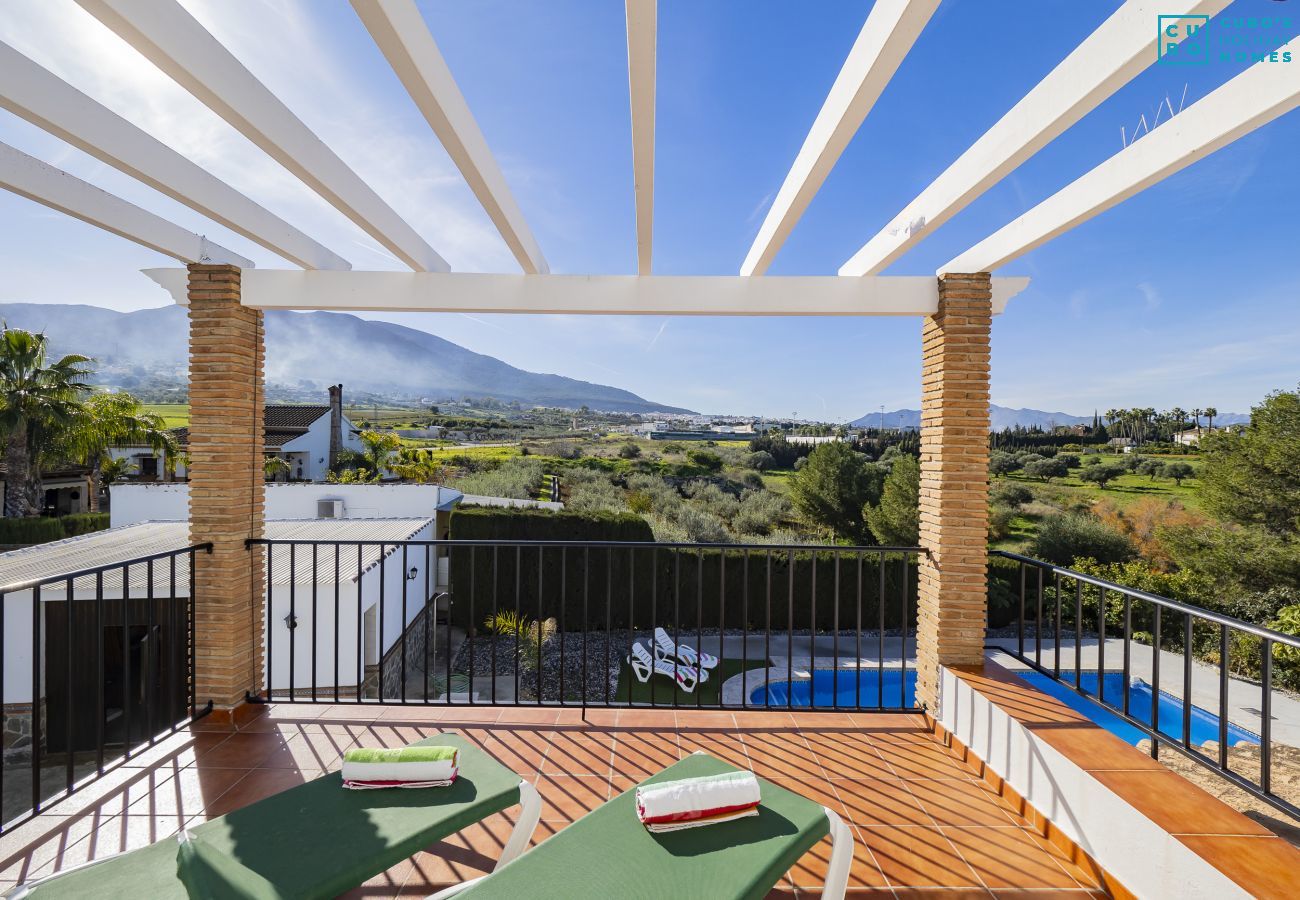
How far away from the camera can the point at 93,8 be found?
147 cm

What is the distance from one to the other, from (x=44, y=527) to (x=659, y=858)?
892 inches

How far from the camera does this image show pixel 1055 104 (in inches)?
71.5

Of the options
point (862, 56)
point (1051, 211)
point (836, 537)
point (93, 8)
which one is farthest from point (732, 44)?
point (836, 537)

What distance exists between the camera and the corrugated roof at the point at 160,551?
706 cm

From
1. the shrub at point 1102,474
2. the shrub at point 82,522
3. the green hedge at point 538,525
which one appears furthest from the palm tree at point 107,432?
the shrub at point 1102,474

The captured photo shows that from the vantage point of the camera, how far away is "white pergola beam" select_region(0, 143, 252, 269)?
7.48ft

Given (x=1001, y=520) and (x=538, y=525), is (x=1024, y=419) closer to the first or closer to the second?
(x=1001, y=520)

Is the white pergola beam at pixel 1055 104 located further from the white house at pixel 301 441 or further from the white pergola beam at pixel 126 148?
the white house at pixel 301 441

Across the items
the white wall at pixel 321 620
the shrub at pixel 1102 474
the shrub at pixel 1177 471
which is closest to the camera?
the white wall at pixel 321 620

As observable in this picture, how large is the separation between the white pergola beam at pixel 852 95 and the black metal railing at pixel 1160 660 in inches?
61.3

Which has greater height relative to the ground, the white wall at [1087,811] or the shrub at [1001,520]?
the white wall at [1087,811]

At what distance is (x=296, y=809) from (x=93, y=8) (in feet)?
7.26

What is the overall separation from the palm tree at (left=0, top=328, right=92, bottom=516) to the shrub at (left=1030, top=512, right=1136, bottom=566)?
30167 mm

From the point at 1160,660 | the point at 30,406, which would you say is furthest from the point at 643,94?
the point at 30,406
